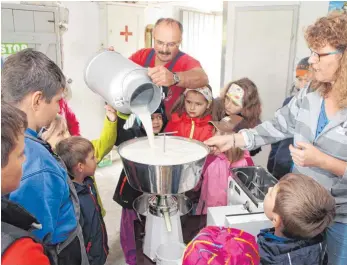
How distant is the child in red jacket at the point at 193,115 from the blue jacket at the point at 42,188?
0.92 m

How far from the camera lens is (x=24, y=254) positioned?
1.80ft

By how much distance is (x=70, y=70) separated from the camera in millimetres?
2910

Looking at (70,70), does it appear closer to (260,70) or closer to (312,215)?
(260,70)

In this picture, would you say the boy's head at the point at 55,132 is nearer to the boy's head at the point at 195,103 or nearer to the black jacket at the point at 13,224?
the boy's head at the point at 195,103

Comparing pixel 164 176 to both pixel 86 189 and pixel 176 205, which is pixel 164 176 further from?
pixel 86 189

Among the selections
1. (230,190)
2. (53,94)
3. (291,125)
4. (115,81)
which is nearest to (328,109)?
(291,125)

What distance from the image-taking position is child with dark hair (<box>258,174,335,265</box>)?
841mm

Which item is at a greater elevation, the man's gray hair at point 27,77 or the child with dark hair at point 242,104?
the man's gray hair at point 27,77

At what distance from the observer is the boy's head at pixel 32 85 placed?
86 centimetres

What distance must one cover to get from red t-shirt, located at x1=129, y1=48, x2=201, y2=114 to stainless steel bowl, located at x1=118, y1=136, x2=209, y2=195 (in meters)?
0.69

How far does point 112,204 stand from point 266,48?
6.10ft

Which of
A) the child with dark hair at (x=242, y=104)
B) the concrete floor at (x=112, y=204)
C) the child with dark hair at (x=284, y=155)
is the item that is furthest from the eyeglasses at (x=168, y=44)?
the concrete floor at (x=112, y=204)

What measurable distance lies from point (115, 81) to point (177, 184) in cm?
42

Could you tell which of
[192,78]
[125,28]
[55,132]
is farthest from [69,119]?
[125,28]
